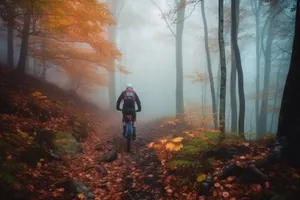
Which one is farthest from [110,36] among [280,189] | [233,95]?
[280,189]

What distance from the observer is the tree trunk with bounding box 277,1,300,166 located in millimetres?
4703

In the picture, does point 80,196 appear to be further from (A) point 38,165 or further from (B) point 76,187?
(A) point 38,165

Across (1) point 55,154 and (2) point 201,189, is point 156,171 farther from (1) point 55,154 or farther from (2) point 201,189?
(1) point 55,154

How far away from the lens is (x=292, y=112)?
4.82 m

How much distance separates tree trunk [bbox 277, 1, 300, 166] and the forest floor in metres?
0.35

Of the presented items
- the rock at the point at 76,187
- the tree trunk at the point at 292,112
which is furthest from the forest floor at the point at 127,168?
the tree trunk at the point at 292,112

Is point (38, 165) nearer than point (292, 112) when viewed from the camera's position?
No

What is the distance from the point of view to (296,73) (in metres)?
4.84

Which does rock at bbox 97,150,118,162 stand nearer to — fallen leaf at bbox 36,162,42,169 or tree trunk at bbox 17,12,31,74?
fallen leaf at bbox 36,162,42,169

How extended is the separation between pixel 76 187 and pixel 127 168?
1955mm

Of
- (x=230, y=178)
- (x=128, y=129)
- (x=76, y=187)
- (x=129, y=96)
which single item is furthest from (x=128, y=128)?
(x=230, y=178)

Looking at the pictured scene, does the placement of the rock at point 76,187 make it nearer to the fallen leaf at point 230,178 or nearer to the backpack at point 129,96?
the fallen leaf at point 230,178

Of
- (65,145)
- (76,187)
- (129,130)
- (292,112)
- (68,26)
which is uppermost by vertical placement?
(68,26)

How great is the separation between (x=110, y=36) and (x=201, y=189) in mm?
22070
